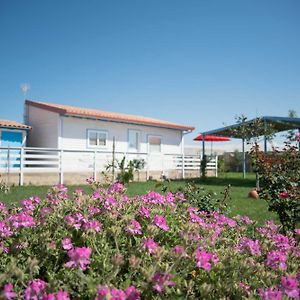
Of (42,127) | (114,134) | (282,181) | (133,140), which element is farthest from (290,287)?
(133,140)

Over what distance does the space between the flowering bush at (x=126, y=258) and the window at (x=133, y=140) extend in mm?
16693

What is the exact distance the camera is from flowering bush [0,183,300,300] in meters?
1.45

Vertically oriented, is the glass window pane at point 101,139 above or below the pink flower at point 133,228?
above

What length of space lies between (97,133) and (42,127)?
2999mm

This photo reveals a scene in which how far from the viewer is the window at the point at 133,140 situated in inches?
771

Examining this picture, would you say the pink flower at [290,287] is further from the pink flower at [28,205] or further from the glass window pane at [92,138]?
the glass window pane at [92,138]

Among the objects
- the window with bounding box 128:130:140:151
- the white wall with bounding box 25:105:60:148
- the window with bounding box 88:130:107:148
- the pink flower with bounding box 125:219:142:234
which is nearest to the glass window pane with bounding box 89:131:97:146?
the window with bounding box 88:130:107:148

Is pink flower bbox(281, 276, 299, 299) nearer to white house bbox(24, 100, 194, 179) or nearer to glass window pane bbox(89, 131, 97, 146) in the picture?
white house bbox(24, 100, 194, 179)

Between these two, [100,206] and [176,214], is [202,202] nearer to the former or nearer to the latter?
[176,214]

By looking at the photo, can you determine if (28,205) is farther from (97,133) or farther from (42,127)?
(42,127)

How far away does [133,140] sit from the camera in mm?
19875

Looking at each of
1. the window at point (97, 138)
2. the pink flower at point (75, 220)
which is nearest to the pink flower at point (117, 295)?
the pink flower at point (75, 220)

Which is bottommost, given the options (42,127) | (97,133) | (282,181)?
(282,181)

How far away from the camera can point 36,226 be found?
2373 mm
